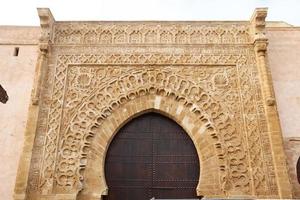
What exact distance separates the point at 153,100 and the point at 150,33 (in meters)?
1.53

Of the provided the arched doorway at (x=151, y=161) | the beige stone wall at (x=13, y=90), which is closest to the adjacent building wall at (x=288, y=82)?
the arched doorway at (x=151, y=161)

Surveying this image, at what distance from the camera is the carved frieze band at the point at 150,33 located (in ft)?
22.6

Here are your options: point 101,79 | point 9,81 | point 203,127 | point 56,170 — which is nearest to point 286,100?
point 203,127

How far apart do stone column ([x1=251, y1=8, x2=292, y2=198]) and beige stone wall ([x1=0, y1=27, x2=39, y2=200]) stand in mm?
4651

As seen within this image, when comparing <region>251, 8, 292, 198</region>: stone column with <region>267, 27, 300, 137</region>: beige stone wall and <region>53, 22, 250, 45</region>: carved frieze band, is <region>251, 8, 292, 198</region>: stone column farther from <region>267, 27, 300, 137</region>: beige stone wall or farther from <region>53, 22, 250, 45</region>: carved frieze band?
<region>267, 27, 300, 137</region>: beige stone wall

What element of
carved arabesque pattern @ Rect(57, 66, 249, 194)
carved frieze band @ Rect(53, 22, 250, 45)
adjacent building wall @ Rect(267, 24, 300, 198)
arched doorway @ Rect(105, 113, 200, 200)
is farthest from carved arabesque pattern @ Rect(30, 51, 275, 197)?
adjacent building wall @ Rect(267, 24, 300, 198)

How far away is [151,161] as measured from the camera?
20.1ft

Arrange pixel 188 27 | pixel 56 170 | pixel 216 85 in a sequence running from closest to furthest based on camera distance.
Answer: pixel 56 170 < pixel 216 85 < pixel 188 27

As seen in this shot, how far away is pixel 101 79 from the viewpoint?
6559 mm

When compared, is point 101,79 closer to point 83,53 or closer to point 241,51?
point 83,53

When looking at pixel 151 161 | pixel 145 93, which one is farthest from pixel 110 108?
pixel 151 161

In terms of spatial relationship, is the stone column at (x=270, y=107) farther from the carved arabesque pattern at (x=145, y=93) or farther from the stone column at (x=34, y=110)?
the stone column at (x=34, y=110)

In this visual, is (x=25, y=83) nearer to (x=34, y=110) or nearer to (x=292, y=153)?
(x=34, y=110)

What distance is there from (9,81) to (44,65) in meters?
0.86
